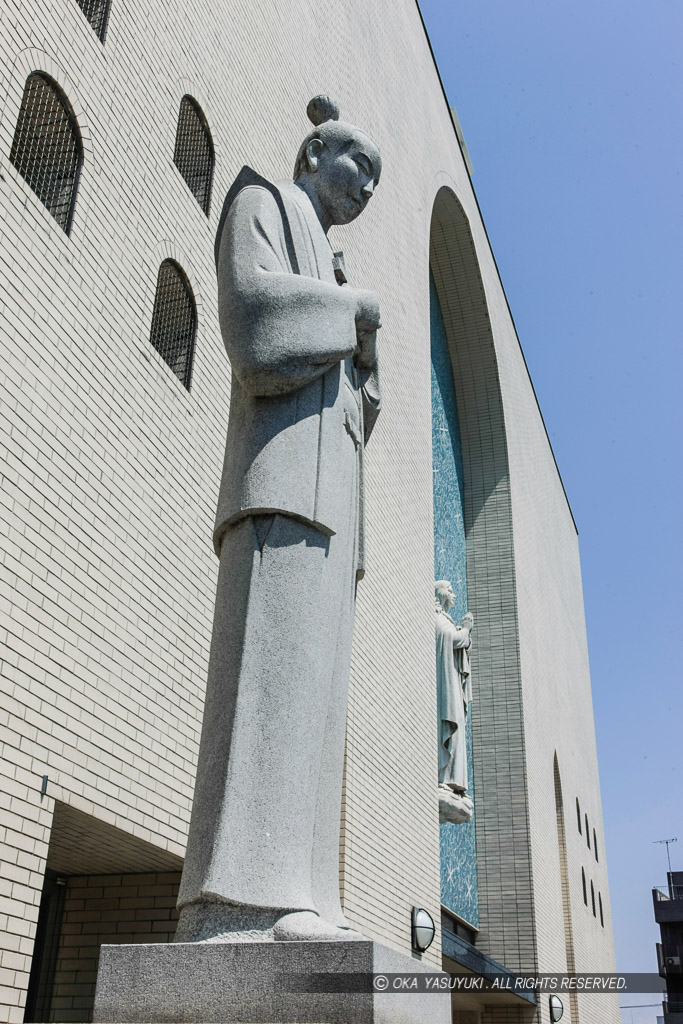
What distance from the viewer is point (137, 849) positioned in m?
6.04

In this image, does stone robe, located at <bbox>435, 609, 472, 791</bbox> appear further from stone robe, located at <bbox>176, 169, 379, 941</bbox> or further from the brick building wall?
stone robe, located at <bbox>176, 169, 379, 941</bbox>

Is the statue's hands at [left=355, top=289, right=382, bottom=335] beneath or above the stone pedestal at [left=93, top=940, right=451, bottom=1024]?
above

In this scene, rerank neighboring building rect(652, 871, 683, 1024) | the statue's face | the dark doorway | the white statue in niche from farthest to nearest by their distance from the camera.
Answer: neighboring building rect(652, 871, 683, 1024) → the white statue in niche → the dark doorway → the statue's face

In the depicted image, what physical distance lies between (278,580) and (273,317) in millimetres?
875

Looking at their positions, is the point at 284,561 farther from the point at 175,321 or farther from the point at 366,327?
the point at 175,321

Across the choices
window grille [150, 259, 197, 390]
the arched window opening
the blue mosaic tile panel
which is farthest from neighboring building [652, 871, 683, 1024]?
window grille [150, 259, 197, 390]

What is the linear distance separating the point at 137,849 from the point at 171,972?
11.8 ft

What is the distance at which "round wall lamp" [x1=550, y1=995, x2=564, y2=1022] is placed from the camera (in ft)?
53.0

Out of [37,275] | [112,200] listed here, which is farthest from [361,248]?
[37,275]

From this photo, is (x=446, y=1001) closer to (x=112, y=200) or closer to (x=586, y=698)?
(x=112, y=200)

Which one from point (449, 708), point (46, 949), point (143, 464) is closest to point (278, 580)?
point (143, 464)

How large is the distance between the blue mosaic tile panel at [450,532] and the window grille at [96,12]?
9708mm


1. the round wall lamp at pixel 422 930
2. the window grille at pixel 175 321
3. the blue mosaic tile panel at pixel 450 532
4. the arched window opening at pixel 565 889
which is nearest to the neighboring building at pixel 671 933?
the arched window opening at pixel 565 889

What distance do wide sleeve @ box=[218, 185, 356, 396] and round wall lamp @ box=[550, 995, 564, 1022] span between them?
15.2 meters
